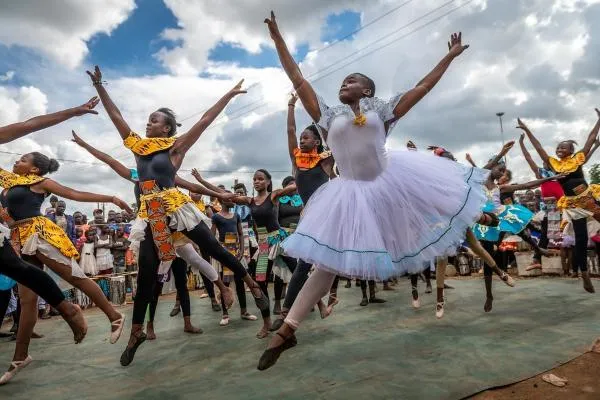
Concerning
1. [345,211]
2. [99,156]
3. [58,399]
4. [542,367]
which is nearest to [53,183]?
[99,156]

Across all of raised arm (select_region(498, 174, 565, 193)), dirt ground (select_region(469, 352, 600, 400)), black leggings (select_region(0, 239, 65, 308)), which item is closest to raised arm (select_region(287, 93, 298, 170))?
black leggings (select_region(0, 239, 65, 308))

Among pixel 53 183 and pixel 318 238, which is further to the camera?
pixel 53 183

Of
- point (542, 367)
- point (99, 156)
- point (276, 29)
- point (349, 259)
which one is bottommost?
point (542, 367)

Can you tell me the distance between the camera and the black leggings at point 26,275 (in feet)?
11.5

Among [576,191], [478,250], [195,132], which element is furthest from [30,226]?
[576,191]

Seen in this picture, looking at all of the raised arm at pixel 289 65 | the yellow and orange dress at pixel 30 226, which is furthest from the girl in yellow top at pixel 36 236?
the raised arm at pixel 289 65

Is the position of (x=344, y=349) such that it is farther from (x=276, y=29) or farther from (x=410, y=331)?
(x=276, y=29)

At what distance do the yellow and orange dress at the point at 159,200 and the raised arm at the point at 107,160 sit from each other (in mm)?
474

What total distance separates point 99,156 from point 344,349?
3.06 m

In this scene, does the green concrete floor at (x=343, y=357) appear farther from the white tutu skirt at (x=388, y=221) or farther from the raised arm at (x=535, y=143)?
the raised arm at (x=535, y=143)

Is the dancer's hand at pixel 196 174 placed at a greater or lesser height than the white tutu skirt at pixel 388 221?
greater

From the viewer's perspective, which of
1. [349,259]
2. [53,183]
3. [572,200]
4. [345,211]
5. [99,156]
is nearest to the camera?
[349,259]

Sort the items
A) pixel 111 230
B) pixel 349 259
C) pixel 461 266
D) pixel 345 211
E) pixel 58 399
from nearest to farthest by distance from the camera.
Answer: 1. pixel 349 259
2. pixel 345 211
3. pixel 58 399
4. pixel 111 230
5. pixel 461 266

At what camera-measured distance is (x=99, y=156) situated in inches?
177
